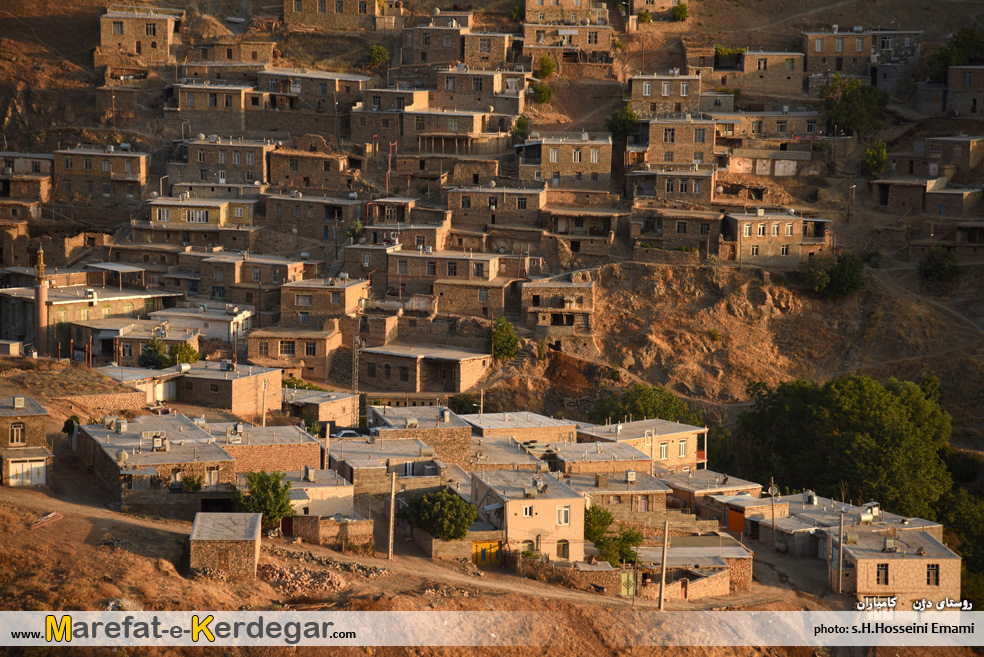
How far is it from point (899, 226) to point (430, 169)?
19.8m

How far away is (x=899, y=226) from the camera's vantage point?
6725 cm

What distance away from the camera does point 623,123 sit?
230 ft

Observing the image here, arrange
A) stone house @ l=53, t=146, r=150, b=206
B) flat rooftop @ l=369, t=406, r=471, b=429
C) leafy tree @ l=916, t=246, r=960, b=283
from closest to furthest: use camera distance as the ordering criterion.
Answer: flat rooftop @ l=369, t=406, r=471, b=429
leafy tree @ l=916, t=246, r=960, b=283
stone house @ l=53, t=146, r=150, b=206

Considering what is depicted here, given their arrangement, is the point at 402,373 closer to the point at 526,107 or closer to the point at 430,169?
the point at 430,169

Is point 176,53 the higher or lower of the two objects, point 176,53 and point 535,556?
→ the higher

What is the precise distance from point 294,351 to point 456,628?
27116mm

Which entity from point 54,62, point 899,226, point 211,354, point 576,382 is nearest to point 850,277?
point 899,226

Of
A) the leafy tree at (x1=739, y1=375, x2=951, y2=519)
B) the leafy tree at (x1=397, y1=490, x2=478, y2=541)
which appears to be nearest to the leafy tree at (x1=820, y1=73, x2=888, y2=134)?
the leafy tree at (x1=739, y1=375, x2=951, y2=519)

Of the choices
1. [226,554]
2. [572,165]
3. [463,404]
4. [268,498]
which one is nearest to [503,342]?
[463,404]

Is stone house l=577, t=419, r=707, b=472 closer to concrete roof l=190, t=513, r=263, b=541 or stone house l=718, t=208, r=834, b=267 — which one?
stone house l=718, t=208, r=834, b=267

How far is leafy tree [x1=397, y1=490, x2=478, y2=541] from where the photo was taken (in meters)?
41.1

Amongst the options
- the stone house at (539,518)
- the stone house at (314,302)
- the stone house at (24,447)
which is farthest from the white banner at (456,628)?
the stone house at (314,302)

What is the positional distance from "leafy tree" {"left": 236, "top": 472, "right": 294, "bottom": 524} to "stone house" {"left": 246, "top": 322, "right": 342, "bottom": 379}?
20109mm

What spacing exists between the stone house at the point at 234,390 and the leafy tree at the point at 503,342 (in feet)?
29.5
